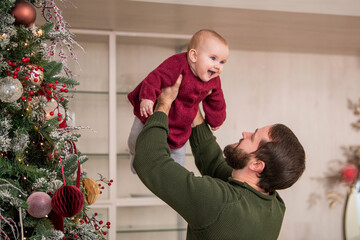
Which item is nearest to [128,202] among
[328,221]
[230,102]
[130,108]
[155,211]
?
[155,211]

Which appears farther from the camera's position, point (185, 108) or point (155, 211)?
point (155, 211)

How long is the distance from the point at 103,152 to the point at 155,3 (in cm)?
112

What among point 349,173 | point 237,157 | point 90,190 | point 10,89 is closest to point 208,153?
point 237,157

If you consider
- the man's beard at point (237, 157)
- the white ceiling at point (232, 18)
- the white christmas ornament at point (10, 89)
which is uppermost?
the white ceiling at point (232, 18)

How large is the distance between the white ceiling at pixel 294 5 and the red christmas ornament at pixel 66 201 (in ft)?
4.51

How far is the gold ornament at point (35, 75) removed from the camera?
126 centimetres

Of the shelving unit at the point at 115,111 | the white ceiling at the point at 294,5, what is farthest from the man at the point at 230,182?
the shelving unit at the point at 115,111

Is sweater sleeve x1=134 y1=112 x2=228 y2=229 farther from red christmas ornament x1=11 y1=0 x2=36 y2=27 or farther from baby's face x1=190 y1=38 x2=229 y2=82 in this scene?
red christmas ornament x1=11 y1=0 x2=36 y2=27

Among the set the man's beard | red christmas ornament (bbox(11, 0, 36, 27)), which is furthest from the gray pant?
red christmas ornament (bbox(11, 0, 36, 27))

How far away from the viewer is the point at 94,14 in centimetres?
258

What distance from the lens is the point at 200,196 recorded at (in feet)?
4.68

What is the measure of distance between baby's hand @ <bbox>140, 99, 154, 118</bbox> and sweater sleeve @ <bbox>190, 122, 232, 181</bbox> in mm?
352

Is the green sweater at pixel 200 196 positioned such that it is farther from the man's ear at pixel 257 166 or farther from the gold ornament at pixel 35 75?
the gold ornament at pixel 35 75

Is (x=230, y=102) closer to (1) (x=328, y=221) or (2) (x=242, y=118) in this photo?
(2) (x=242, y=118)
